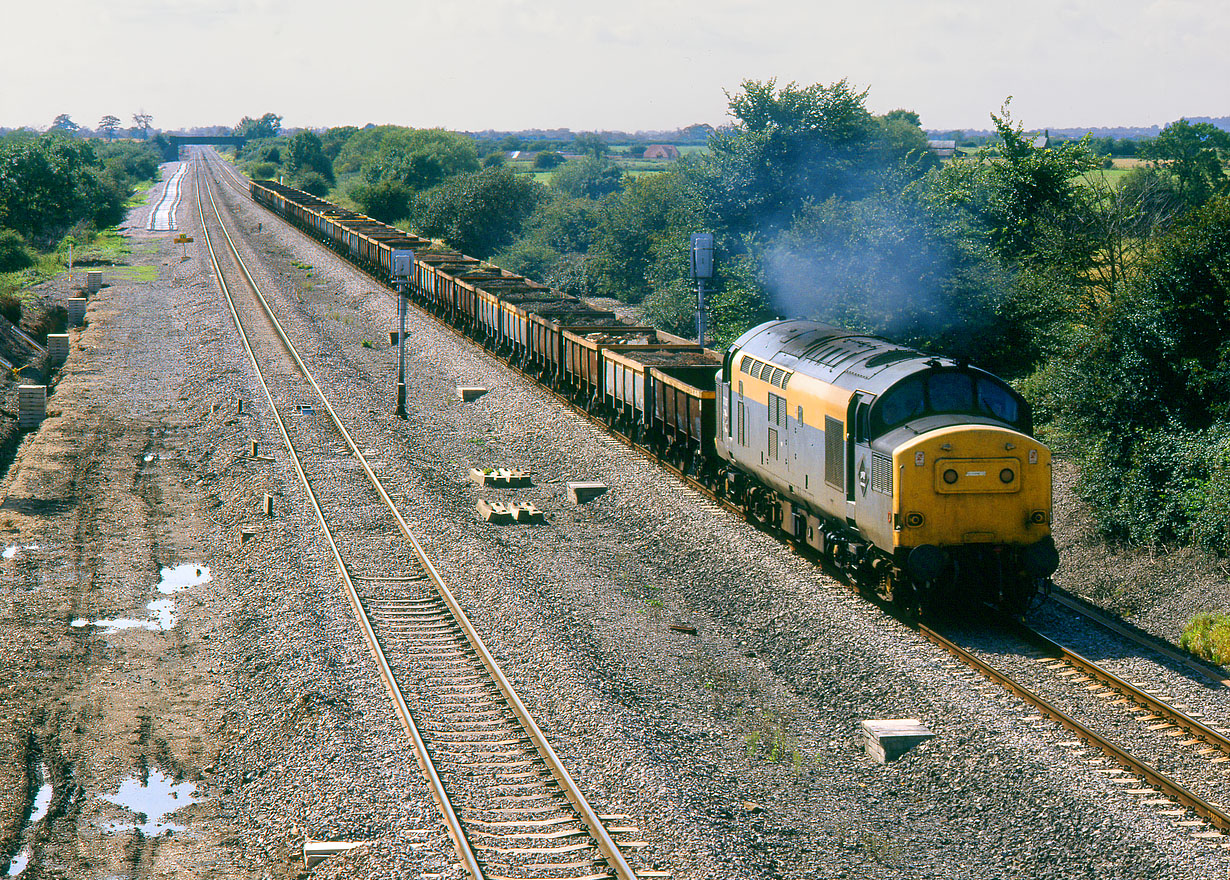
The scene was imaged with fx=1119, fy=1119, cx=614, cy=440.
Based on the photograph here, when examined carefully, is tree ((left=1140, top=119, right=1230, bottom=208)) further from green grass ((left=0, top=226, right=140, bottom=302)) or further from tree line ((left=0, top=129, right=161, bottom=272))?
tree line ((left=0, top=129, right=161, bottom=272))

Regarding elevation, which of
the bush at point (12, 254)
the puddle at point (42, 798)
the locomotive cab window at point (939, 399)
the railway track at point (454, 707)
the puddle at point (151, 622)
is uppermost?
the bush at point (12, 254)

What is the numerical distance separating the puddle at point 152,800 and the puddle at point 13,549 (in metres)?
9.72

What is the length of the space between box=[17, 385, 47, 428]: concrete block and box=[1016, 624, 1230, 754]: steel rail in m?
26.4

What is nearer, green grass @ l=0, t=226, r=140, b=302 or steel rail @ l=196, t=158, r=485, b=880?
steel rail @ l=196, t=158, r=485, b=880

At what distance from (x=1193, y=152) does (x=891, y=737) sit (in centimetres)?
7558

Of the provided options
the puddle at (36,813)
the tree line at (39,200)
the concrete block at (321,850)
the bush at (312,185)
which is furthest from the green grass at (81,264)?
the bush at (312,185)

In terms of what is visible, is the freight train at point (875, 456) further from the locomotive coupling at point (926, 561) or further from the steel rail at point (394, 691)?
the steel rail at point (394, 691)

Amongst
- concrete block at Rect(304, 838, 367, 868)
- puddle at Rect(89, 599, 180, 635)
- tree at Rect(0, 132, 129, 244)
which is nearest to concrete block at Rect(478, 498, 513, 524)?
puddle at Rect(89, 599, 180, 635)

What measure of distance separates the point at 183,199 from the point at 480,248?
62019 mm

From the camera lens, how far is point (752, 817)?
1088cm

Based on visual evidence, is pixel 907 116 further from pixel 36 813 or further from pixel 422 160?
pixel 36 813

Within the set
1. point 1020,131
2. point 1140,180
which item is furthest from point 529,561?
point 1140,180

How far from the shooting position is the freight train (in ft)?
48.9

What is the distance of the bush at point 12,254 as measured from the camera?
63.2m
